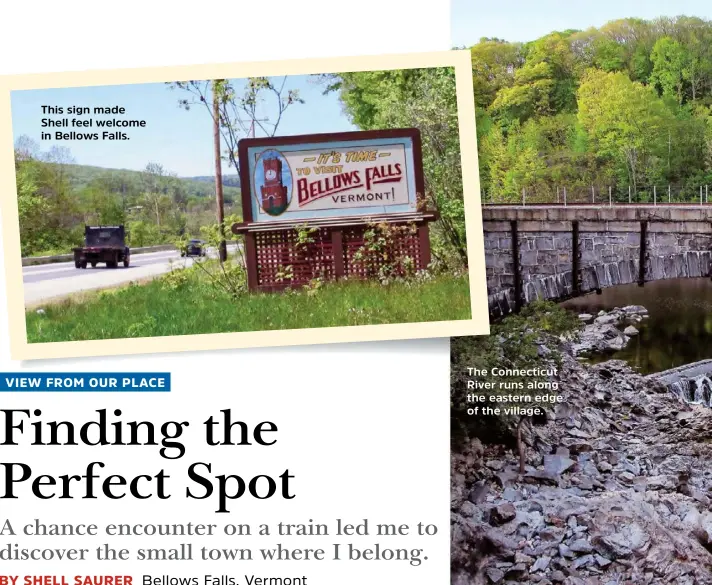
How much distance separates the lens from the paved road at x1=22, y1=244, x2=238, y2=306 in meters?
5.15

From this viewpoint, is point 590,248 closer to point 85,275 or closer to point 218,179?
point 218,179

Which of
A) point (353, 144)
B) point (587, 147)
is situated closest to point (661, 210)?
point (587, 147)

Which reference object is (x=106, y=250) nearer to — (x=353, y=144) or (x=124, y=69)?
(x=124, y=69)

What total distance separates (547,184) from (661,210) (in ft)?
1.87

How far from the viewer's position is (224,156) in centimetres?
533

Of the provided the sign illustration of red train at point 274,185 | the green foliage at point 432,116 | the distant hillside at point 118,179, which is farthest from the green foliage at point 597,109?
the distant hillside at point 118,179

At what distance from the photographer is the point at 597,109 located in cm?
552

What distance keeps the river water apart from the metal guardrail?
199cm

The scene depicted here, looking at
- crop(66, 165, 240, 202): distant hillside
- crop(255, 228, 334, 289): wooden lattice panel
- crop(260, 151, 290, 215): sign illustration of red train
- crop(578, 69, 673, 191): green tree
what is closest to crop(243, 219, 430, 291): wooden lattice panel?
crop(255, 228, 334, 289): wooden lattice panel

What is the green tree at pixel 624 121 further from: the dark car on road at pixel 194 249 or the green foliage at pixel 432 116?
the dark car on road at pixel 194 249

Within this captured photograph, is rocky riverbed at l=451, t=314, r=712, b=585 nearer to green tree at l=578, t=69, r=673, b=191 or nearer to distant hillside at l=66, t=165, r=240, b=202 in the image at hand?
green tree at l=578, t=69, r=673, b=191

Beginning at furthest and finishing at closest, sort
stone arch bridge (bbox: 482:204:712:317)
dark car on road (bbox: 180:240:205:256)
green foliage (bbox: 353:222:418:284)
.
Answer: stone arch bridge (bbox: 482:204:712:317), dark car on road (bbox: 180:240:205:256), green foliage (bbox: 353:222:418:284)

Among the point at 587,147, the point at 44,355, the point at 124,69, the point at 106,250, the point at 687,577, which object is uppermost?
the point at 124,69

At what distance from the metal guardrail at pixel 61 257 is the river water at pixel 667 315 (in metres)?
1.99
